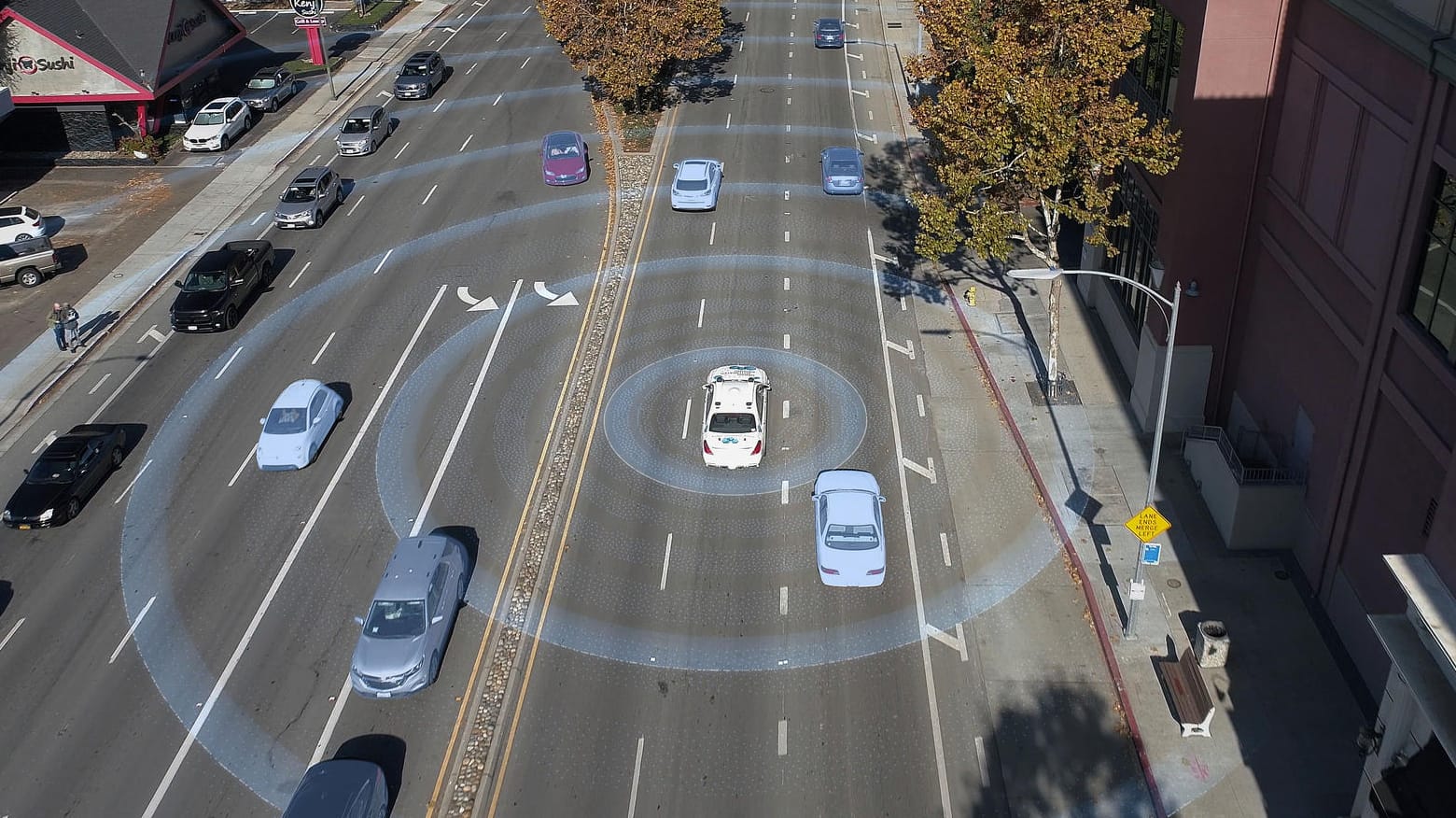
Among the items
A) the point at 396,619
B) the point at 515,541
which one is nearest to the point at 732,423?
the point at 515,541

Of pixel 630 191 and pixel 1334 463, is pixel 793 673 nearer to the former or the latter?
pixel 1334 463

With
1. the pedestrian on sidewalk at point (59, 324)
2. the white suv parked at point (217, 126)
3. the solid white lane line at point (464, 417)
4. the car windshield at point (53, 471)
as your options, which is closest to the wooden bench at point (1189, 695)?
the solid white lane line at point (464, 417)

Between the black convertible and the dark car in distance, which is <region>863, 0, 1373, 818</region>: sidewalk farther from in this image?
the dark car in distance

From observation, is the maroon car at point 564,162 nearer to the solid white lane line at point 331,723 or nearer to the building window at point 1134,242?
the building window at point 1134,242

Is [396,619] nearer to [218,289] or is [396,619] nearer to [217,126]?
[218,289]

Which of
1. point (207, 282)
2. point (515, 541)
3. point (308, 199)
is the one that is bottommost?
point (515, 541)

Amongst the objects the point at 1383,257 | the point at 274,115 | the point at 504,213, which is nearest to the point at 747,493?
the point at 1383,257
